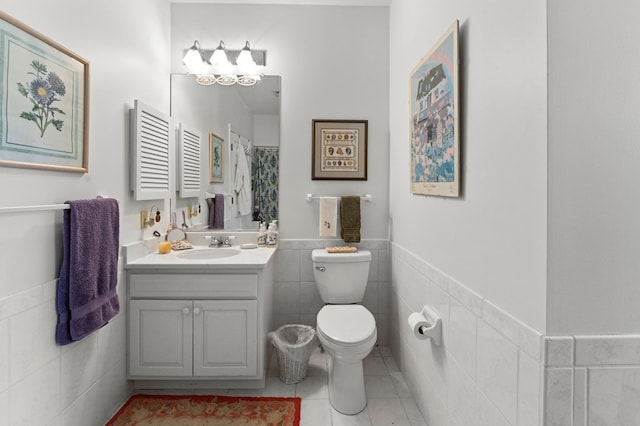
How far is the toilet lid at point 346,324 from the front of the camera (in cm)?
191

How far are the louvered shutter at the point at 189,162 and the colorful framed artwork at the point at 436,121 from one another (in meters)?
1.60

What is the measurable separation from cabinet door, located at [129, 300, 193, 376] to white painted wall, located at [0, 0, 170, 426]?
72mm

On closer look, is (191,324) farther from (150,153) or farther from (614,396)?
(614,396)

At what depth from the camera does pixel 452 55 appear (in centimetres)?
149

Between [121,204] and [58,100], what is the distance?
2.22 ft

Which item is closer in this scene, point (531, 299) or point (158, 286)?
point (531, 299)

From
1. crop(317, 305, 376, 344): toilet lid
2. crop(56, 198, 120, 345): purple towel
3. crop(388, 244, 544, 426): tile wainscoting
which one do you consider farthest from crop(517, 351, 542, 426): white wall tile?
crop(56, 198, 120, 345): purple towel

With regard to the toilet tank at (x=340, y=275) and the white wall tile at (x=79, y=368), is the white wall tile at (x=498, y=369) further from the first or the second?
the white wall tile at (x=79, y=368)

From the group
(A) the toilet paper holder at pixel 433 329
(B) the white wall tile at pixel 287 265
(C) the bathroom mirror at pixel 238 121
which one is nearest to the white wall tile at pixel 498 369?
(A) the toilet paper holder at pixel 433 329

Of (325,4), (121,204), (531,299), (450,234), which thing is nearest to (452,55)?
(450,234)

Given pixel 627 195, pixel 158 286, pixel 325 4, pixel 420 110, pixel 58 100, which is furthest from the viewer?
pixel 325 4

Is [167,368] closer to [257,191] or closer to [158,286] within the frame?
[158,286]

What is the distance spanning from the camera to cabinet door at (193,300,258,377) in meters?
2.08

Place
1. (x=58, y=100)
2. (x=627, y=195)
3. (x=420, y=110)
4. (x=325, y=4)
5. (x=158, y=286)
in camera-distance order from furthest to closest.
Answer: (x=325, y=4), (x=158, y=286), (x=420, y=110), (x=58, y=100), (x=627, y=195)
